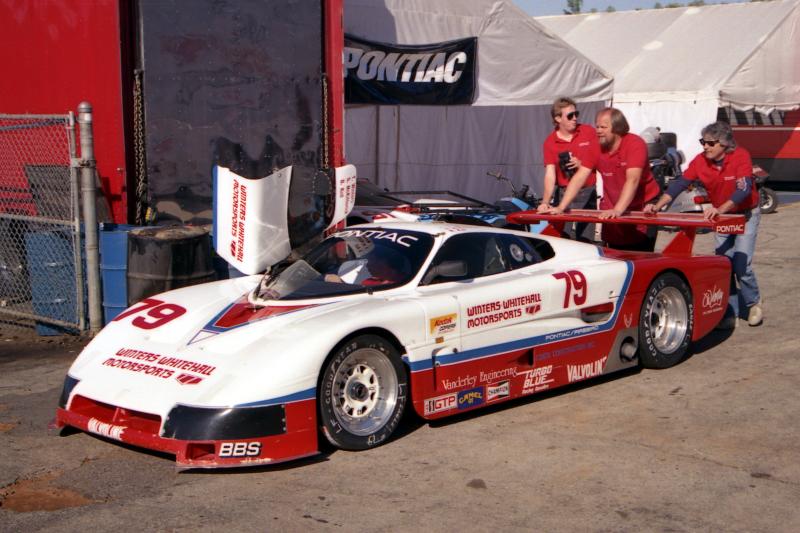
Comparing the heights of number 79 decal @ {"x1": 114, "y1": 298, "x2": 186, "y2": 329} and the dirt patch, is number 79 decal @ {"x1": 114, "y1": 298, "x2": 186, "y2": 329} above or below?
above

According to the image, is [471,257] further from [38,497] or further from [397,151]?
[397,151]

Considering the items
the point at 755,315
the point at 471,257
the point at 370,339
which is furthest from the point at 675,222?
the point at 370,339

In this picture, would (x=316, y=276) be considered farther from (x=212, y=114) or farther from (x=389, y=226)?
(x=212, y=114)

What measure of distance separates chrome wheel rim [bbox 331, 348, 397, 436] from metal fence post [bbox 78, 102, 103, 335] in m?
3.74

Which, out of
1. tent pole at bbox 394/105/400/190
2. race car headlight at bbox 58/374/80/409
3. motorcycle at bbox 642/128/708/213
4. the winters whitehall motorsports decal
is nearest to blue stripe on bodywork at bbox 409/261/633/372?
Answer: race car headlight at bbox 58/374/80/409

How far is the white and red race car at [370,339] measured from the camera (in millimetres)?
4918

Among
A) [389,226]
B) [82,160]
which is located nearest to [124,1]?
[82,160]

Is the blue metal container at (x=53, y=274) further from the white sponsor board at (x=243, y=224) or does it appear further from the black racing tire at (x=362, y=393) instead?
the black racing tire at (x=362, y=393)

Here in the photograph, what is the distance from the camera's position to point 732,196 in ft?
26.4

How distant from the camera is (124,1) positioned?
31.5 ft

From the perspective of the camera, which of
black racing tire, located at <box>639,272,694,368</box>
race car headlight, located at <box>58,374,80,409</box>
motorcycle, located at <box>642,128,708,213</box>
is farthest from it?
motorcycle, located at <box>642,128,708,213</box>

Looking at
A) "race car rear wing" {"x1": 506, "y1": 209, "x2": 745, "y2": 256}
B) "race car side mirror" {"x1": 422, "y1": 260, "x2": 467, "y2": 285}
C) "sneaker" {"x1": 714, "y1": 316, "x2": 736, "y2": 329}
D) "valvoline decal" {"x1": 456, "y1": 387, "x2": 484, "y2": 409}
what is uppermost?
"race car rear wing" {"x1": 506, "y1": 209, "x2": 745, "y2": 256}

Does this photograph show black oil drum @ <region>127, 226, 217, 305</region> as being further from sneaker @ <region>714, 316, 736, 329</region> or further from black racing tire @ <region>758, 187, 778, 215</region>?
black racing tire @ <region>758, 187, 778, 215</region>

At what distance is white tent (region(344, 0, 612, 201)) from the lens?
12883 mm
